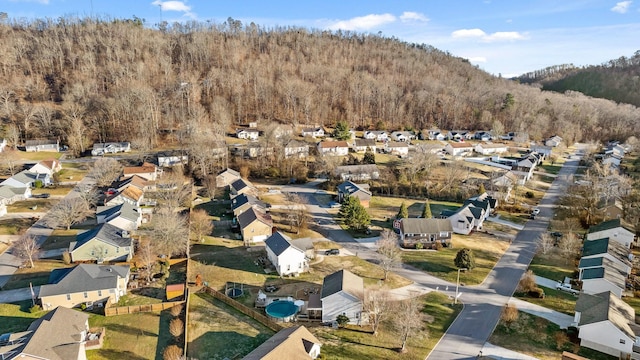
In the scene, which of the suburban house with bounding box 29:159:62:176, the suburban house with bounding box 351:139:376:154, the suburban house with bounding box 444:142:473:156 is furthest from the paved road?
the suburban house with bounding box 29:159:62:176

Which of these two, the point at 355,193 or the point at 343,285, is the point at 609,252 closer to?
the point at 343,285

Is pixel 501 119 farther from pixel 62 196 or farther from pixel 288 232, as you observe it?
pixel 62 196

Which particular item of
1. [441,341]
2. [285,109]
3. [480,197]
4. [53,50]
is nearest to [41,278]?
[441,341]

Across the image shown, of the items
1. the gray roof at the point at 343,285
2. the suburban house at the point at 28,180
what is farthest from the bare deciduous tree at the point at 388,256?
the suburban house at the point at 28,180

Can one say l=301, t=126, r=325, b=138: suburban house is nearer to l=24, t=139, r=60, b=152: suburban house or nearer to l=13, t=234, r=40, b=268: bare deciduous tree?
l=24, t=139, r=60, b=152: suburban house

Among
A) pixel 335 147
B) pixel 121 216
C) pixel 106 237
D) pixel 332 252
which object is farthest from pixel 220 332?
pixel 335 147

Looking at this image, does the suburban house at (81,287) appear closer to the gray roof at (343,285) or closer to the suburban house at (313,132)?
the gray roof at (343,285)
